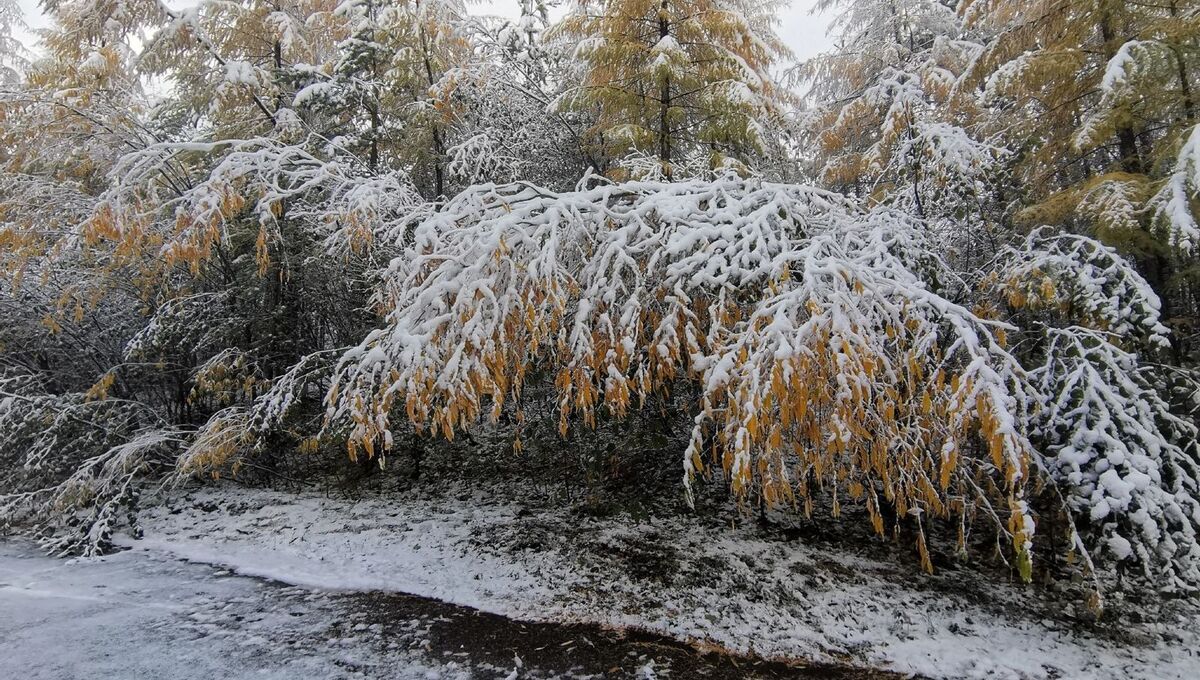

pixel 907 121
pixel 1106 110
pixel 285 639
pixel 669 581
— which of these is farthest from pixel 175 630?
pixel 1106 110

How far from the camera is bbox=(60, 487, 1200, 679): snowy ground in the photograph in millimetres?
3457

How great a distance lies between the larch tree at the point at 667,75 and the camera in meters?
6.54

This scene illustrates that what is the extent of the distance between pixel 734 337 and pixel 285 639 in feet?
11.1

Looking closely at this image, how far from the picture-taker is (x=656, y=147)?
24.8 ft

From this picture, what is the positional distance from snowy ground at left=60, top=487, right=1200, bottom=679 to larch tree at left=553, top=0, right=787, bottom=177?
3.95m

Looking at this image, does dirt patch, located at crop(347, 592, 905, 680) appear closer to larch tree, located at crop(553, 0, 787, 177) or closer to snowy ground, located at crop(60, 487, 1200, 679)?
snowy ground, located at crop(60, 487, 1200, 679)

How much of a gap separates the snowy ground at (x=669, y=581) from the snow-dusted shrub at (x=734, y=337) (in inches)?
29.8

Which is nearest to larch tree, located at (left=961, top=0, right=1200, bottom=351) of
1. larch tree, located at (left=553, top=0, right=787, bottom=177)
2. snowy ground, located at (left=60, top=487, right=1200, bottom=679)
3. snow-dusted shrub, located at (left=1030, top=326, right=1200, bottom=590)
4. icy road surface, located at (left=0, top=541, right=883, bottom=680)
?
snow-dusted shrub, located at (left=1030, top=326, right=1200, bottom=590)

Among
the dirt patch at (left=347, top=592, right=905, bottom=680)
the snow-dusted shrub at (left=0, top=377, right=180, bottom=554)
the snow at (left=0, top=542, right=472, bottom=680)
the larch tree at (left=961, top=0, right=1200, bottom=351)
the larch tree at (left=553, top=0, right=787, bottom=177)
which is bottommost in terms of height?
the dirt patch at (left=347, top=592, right=905, bottom=680)

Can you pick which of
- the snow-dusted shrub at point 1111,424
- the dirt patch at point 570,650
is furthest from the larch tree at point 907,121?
the dirt patch at point 570,650

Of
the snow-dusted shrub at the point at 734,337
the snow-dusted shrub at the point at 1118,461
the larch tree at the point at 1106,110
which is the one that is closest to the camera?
the snow-dusted shrub at the point at 734,337

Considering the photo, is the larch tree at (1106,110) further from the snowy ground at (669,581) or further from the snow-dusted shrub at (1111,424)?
the snowy ground at (669,581)

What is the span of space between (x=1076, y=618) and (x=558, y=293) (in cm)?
389

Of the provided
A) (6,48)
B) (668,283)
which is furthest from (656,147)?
(6,48)
